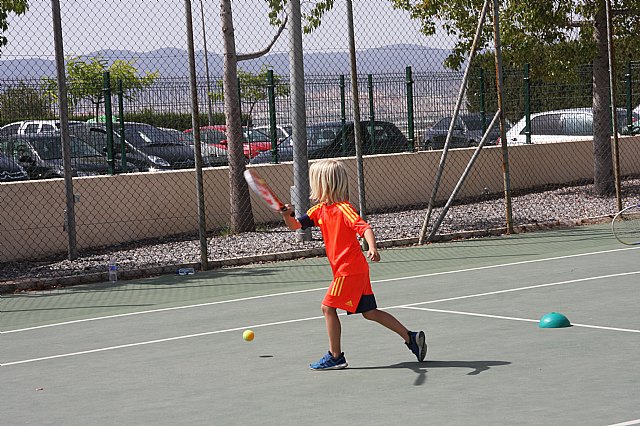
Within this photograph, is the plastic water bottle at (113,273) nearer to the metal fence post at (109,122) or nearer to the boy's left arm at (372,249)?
the metal fence post at (109,122)

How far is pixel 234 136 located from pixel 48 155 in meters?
2.53

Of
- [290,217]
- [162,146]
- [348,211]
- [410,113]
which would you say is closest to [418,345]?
[348,211]

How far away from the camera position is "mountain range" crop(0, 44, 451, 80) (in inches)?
516

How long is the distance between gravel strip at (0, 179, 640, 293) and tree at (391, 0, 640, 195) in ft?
3.46

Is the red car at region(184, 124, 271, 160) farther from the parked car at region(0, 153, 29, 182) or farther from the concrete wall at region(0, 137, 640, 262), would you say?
the parked car at region(0, 153, 29, 182)

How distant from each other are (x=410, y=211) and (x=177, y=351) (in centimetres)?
965

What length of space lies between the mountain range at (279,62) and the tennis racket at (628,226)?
358cm

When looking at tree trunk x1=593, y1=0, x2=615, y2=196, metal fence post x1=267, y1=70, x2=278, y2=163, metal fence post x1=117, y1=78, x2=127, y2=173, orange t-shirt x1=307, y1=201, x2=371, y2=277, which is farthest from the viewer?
tree trunk x1=593, y1=0, x2=615, y2=196

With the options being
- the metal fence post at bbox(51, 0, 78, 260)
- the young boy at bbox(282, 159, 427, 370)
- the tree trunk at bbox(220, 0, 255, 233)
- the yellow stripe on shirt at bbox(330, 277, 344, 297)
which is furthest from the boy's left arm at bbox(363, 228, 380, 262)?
the tree trunk at bbox(220, 0, 255, 233)

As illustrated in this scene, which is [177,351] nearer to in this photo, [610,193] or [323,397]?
[323,397]

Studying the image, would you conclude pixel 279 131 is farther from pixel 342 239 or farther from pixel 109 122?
pixel 342 239

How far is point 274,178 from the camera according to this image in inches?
655

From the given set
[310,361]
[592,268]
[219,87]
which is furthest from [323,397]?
[219,87]

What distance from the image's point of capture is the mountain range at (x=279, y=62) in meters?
13.1
